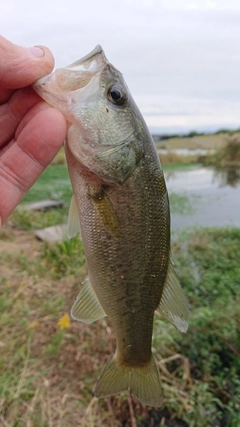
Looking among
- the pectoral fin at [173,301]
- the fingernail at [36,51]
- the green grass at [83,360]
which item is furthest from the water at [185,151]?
the fingernail at [36,51]

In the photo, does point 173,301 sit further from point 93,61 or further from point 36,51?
point 36,51

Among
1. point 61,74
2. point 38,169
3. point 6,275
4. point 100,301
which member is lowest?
point 6,275

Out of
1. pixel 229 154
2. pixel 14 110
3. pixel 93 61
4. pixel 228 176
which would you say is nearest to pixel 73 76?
pixel 93 61

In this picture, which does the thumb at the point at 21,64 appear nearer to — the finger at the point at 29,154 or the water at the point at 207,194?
the finger at the point at 29,154

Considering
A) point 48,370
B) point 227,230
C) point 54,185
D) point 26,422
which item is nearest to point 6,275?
point 48,370

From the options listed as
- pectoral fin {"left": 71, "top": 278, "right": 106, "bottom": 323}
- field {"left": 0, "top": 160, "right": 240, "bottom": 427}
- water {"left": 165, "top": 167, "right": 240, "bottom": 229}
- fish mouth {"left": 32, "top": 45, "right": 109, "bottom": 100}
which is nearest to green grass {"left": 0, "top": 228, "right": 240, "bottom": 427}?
field {"left": 0, "top": 160, "right": 240, "bottom": 427}

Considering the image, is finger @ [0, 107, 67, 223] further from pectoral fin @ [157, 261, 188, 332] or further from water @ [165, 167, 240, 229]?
water @ [165, 167, 240, 229]

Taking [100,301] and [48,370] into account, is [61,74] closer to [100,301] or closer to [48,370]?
[100,301]
